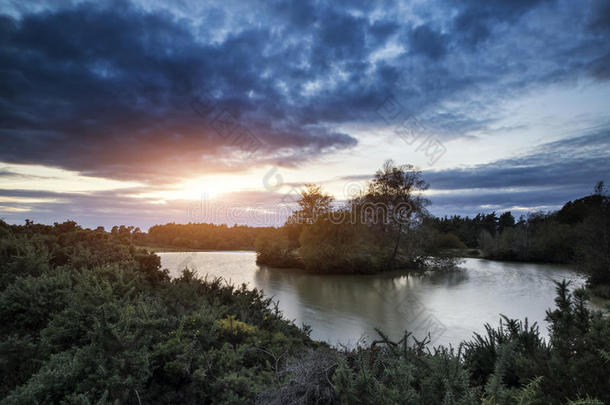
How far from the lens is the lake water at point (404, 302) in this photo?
320 inches

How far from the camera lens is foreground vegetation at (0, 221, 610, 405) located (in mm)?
1462

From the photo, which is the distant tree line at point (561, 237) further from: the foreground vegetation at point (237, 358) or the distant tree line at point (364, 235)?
the foreground vegetation at point (237, 358)

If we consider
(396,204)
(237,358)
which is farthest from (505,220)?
(237,358)

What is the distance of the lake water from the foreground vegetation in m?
2.24

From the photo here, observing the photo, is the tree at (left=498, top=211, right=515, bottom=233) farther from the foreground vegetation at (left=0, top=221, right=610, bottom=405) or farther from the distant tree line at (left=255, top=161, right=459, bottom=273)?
the foreground vegetation at (left=0, top=221, right=610, bottom=405)

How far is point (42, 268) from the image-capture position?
16.8 feet

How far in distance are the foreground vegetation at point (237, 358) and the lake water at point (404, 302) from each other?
2242 millimetres

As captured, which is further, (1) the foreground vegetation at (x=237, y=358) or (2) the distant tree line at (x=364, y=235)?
(2) the distant tree line at (x=364, y=235)

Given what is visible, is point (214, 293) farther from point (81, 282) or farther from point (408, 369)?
point (408, 369)

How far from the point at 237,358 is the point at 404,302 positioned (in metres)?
9.80

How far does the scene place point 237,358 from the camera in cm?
298

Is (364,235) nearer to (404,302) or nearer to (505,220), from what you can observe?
(404,302)

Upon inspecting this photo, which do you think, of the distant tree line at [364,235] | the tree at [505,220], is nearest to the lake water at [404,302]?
the distant tree line at [364,235]

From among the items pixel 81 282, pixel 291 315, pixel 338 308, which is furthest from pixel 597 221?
pixel 81 282
